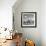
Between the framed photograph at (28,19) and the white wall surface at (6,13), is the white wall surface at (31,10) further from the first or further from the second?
the white wall surface at (6,13)

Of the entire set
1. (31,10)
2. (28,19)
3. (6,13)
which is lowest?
(28,19)

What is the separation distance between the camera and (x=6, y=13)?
412cm

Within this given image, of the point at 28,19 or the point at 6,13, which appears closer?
the point at 6,13

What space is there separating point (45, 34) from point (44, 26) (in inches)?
16.9

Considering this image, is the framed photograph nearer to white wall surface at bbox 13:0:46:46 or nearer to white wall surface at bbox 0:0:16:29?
white wall surface at bbox 13:0:46:46

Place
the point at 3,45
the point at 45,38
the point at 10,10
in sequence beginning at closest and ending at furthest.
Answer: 1. the point at 3,45
2. the point at 10,10
3. the point at 45,38

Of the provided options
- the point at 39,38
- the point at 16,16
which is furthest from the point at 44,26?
the point at 16,16

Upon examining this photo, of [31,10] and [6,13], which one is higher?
[31,10]

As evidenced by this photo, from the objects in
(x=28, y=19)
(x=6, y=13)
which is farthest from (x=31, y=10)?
(x=6, y=13)

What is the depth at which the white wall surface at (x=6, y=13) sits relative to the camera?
408 centimetres

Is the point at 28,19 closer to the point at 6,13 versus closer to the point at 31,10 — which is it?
the point at 31,10

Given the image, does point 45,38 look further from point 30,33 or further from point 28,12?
point 28,12

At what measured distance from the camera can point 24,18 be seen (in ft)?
17.1

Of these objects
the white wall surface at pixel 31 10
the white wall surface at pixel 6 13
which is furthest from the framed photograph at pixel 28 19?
the white wall surface at pixel 6 13
